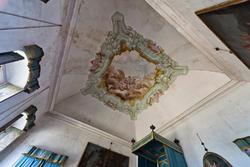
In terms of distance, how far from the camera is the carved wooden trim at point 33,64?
3357 mm

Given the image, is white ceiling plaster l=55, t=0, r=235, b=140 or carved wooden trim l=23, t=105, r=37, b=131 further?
white ceiling plaster l=55, t=0, r=235, b=140

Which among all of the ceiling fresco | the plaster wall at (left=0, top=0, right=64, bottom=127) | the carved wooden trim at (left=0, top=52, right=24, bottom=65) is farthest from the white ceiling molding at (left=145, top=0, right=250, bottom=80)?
the carved wooden trim at (left=0, top=52, right=24, bottom=65)

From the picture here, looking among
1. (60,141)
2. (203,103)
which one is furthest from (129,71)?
(60,141)

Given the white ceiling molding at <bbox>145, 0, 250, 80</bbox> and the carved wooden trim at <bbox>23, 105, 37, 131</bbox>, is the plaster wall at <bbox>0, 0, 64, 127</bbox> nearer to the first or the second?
the carved wooden trim at <bbox>23, 105, 37, 131</bbox>

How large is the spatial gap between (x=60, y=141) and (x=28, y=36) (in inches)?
149

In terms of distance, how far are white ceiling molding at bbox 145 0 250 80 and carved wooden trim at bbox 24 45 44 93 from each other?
288 cm

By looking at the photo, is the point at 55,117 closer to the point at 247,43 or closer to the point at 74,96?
the point at 74,96

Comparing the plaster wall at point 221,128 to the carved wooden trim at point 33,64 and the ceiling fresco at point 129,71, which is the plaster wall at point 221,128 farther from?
the carved wooden trim at point 33,64

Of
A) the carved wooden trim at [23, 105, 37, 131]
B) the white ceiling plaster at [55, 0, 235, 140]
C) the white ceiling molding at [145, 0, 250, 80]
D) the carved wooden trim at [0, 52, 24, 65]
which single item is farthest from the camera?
the white ceiling plaster at [55, 0, 235, 140]

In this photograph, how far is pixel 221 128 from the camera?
4.18 meters

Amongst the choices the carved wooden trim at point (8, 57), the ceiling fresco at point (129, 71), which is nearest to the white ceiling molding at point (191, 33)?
the ceiling fresco at point (129, 71)

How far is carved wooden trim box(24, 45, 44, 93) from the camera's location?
11.0 ft

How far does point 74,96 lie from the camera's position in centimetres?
667

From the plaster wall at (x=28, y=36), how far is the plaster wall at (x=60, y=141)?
970mm
